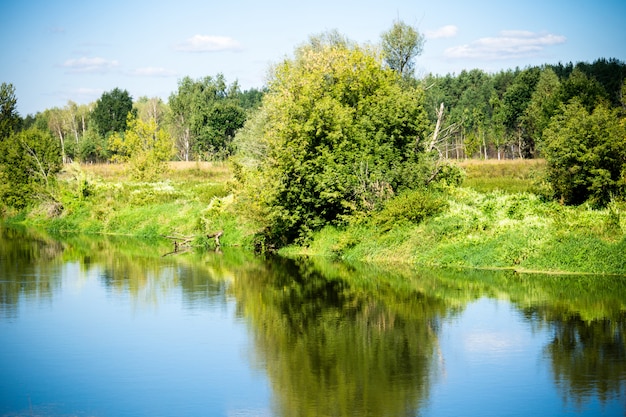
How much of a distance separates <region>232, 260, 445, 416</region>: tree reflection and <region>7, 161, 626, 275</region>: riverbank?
15.1 feet

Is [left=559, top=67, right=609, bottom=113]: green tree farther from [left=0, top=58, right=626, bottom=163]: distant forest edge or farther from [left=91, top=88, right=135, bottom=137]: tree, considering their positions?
[left=91, top=88, right=135, bottom=137]: tree

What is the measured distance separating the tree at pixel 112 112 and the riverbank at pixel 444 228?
65.8m

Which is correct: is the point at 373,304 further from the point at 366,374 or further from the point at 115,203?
the point at 115,203

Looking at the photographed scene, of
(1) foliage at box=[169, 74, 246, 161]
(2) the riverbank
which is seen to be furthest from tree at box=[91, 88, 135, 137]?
(2) the riverbank

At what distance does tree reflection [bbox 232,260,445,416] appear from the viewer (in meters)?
14.7

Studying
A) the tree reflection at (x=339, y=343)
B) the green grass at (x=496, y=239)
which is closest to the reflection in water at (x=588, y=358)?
the tree reflection at (x=339, y=343)

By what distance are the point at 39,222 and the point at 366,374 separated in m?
45.0

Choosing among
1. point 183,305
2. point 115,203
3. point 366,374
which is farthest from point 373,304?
point 115,203

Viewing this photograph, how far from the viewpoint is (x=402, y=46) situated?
5950cm

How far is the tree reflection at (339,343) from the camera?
579 inches

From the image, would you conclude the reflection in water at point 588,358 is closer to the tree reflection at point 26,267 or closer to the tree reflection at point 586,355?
the tree reflection at point 586,355

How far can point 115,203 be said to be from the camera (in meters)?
51.4

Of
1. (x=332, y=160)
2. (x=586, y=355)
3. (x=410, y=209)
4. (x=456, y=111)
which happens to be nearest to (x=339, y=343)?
(x=586, y=355)

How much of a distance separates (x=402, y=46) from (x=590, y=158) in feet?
98.1
